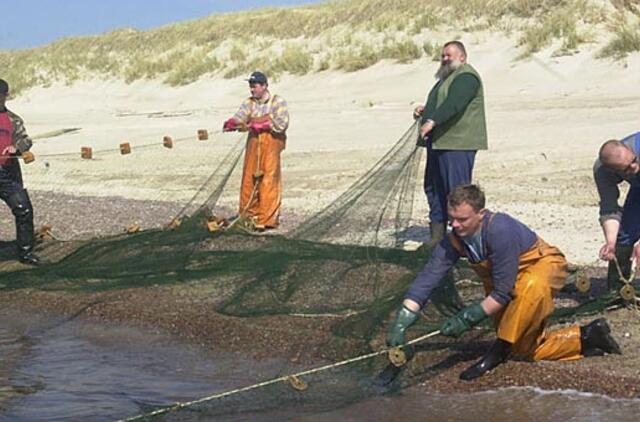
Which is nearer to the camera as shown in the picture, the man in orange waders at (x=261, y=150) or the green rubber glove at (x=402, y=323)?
the green rubber glove at (x=402, y=323)

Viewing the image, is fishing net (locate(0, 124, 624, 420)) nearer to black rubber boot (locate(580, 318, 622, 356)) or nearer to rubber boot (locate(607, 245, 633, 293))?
rubber boot (locate(607, 245, 633, 293))

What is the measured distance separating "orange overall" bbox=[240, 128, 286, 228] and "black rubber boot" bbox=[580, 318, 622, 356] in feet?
17.1

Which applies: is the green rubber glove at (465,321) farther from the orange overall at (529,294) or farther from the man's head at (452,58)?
the man's head at (452,58)

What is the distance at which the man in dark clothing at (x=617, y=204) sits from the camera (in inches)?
254

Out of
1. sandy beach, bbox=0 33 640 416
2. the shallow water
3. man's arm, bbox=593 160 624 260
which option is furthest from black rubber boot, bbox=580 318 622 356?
man's arm, bbox=593 160 624 260

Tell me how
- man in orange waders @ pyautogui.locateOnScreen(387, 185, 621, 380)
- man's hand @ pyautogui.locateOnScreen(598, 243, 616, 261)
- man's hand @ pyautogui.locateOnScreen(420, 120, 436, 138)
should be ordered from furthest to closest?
1. man's hand @ pyautogui.locateOnScreen(420, 120, 436, 138)
2. man's hand @ pyautogui.locateOnScreen(598, 243, 616, 261)
3. man in orange waders @ pyautogui.locateOnScreen(387, 185, 621, 380)

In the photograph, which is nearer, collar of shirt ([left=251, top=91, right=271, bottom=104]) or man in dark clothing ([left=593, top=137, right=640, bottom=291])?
man in dark clothing ([left=593, top=137, right=640, bottom=291])

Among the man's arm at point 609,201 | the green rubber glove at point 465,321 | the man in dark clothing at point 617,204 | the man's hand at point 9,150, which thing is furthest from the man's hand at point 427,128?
the man's hand at point 9,150

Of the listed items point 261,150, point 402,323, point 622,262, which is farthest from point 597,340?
point 261,150

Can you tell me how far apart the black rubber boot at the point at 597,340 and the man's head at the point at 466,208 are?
42.5 inches

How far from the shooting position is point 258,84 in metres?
10.7

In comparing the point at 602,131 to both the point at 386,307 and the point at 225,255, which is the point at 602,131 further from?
the point at 386,307

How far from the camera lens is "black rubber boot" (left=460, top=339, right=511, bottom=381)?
6043mm

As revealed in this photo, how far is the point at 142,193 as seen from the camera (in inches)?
611
